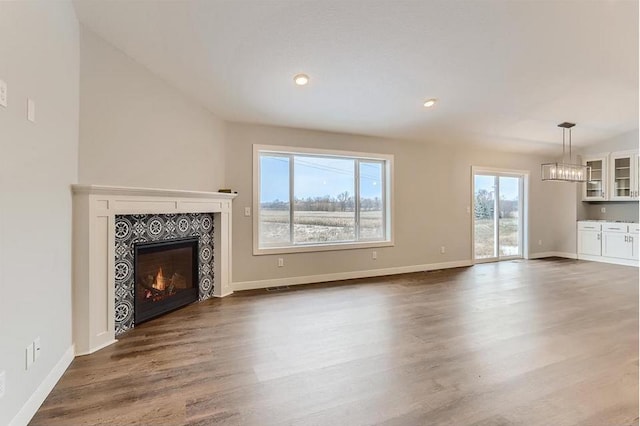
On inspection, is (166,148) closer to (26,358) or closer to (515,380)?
(26,358)

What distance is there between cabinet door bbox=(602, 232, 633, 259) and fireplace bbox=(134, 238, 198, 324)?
799cm

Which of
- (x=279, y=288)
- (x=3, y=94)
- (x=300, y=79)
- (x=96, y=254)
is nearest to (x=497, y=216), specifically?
(x=279, y=288)

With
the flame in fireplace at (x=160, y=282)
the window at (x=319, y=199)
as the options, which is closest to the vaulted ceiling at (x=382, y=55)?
the window at (x=319, y=199)

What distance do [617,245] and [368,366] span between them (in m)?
7.02

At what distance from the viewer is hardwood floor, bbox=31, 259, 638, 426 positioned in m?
1.78

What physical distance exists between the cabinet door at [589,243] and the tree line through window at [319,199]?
4.96 metres

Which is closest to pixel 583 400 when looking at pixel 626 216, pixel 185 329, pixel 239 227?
pixel 185 329

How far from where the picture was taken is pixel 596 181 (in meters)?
6.93

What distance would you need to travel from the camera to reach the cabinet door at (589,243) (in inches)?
265

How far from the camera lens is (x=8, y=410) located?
1.54 m

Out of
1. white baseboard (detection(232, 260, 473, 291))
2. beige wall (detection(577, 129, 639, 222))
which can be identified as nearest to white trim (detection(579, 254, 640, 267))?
beige wall (detection(577, 129, 639, 222))

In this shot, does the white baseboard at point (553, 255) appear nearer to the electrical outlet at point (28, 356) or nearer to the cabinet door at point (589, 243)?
the cabinet door at point (589, 243)

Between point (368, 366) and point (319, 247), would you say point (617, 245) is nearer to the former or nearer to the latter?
point (319, 247)

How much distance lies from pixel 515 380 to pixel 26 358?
300cm
